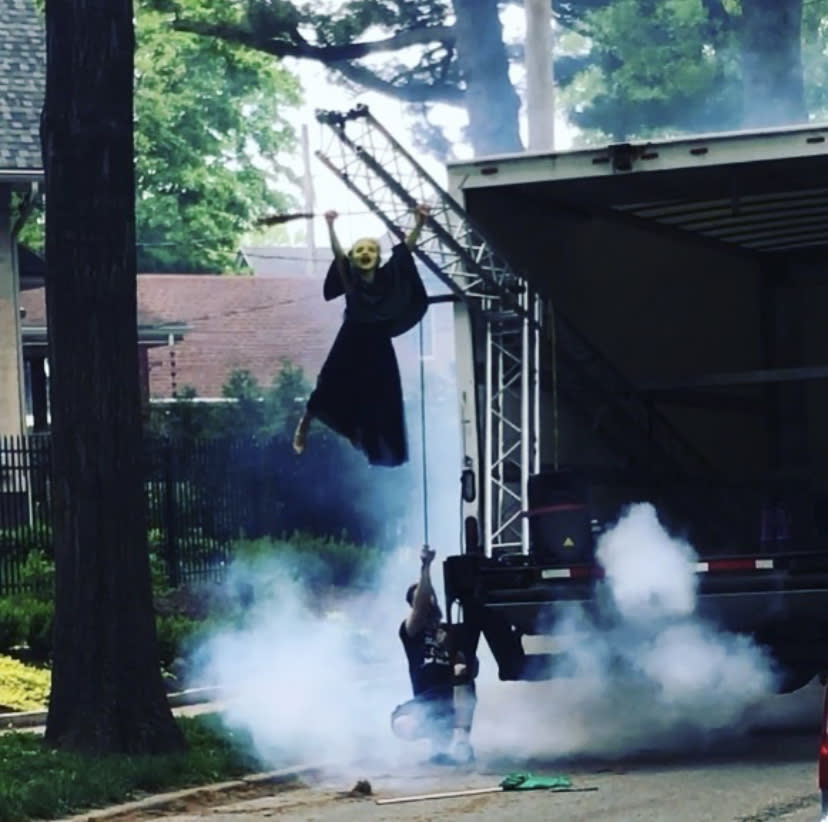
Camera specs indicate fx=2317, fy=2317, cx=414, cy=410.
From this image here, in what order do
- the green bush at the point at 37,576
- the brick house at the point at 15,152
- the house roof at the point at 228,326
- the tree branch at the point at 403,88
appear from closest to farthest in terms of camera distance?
the green bush at the point at 37,576 < the brick house at the point at 15,152 < the tree branch at the point at 403,88 < the house roof at the point at 228,326

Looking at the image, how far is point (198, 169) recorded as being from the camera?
5056 cm

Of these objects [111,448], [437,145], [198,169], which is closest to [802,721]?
[111,448]

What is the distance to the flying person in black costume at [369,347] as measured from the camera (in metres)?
15.0

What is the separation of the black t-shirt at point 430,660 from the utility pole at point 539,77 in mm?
10334

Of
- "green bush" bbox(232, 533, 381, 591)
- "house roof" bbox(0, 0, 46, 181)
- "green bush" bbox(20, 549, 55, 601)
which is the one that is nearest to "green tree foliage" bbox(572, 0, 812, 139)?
"house roof" bbox(0, 0, 46, 181)

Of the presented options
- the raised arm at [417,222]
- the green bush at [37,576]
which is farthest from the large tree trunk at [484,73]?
the raised arm at [417,222]

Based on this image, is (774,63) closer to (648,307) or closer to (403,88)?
(403,88)

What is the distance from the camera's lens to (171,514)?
Result: 2445cm

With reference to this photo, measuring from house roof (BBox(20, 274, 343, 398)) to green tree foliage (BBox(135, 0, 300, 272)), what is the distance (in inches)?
48.2

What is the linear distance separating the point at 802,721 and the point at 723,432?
12.1 ft

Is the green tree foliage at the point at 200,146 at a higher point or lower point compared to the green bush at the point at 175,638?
higher

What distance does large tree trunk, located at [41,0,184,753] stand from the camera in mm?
13664

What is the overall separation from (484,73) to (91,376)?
56.7ft

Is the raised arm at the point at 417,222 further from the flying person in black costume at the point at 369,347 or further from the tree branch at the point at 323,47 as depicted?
the tree branch at the point at 323,47
